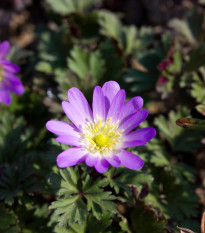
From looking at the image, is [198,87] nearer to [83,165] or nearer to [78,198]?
[83,165]

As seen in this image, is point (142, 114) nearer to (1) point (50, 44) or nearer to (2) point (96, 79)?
(2) point (96, 79)

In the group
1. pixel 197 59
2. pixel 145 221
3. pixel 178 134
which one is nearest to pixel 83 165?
pixel 145 221

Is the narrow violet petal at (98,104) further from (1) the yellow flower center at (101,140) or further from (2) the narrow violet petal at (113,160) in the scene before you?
(2) the narrow violet petal at (113,160)

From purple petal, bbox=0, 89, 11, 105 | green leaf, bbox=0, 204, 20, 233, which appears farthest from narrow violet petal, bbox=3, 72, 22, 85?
green leaf, bbox=0, 204, 20, 233

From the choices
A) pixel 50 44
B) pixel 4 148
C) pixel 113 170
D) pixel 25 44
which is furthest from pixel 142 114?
pixel 25 44

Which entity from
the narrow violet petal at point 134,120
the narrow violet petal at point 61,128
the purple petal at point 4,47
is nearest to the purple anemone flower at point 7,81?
the purple petal at point 4,47

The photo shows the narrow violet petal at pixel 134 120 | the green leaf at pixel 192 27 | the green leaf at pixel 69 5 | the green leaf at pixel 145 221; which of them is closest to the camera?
the narrow violet petal at pixel 134 120

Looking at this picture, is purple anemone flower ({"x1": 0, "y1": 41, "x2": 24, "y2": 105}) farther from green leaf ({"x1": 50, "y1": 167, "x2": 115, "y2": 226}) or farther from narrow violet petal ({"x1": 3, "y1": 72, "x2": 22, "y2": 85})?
green leaf ({"x1": 50, "y1": 167, "x2": 115, "y2": 226})

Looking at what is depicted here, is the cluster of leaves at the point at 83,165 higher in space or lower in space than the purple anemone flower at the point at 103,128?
lower
